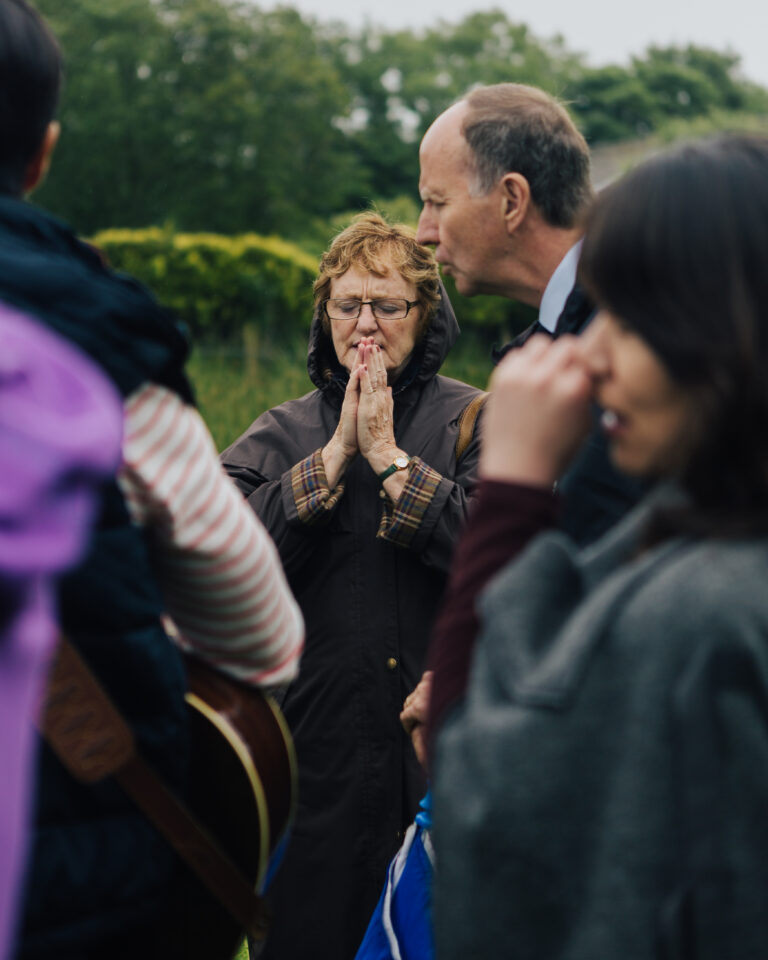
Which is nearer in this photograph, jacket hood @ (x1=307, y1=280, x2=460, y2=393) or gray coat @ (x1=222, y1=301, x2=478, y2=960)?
gray coat @ (x1=222, y1=301, x2=478, y2=960)

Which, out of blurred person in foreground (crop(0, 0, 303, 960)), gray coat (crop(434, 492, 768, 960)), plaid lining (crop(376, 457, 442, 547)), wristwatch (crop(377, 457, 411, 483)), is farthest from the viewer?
wristwatch (crop(377, 457, 411, 483))

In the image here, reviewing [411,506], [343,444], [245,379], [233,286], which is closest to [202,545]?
[411,506]

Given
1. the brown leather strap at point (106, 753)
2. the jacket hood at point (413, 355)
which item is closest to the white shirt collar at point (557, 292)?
the jacket hood at point (413, 355)

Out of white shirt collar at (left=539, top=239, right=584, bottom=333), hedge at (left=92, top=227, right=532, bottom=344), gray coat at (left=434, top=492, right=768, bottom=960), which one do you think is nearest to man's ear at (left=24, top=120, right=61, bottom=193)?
gray coat at (left=434, top=492, right=768, bottom=960)

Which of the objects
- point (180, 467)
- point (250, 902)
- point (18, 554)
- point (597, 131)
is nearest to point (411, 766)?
point (250, 902)

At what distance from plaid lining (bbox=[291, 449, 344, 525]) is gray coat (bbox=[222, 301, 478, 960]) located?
0.09 ft

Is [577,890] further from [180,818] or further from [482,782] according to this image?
[180,818]

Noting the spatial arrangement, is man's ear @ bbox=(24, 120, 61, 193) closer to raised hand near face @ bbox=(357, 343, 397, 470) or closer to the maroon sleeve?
the maroon sleeve

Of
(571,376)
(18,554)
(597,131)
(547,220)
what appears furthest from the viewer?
(597,131)

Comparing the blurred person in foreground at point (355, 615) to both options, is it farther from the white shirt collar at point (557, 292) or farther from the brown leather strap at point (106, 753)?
the brown leather strap at point (106, 753)

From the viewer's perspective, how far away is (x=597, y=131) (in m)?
50.9

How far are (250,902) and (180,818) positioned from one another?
21 cm

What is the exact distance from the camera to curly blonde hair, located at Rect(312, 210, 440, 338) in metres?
3.37

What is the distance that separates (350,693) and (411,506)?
56 cm
